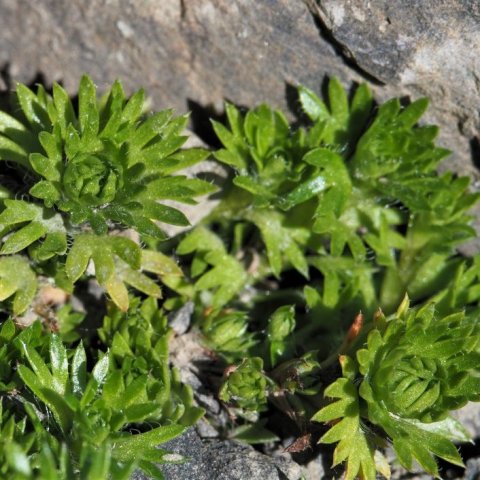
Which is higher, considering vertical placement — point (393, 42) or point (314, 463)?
point (393, 42)

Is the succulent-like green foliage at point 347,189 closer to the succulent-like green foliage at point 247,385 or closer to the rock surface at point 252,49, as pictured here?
the rock surface at point 252,49

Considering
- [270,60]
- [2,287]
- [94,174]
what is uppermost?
[270,60]

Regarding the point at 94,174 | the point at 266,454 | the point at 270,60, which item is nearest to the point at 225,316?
the point at 266,454

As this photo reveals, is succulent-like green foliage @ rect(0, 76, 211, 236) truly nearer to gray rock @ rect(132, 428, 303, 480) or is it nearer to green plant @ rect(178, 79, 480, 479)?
green plant @ rect(178, 79, 480, 479)

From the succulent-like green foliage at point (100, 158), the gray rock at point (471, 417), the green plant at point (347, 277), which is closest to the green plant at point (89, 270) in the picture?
the succulent-like green foliage at point (100, 158)

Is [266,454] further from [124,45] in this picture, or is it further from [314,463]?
[124,45]

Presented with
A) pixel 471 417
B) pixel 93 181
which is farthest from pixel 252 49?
pixel 471 417

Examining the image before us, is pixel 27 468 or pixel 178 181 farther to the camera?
pixel 178 181
